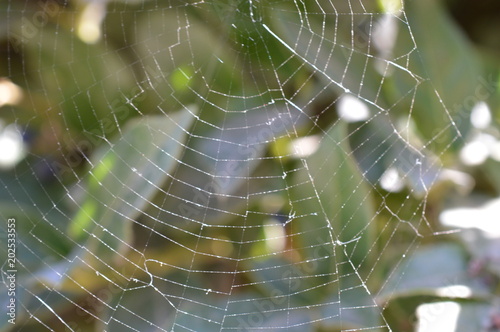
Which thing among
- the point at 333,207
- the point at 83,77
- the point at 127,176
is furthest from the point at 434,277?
the point at 83,77

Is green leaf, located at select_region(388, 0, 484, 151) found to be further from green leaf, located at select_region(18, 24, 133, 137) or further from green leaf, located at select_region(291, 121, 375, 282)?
green leaf, located at select_region(18, 24, 133, 137)

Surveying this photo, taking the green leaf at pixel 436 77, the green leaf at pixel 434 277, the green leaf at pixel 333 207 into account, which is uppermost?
the green leaf at pixel 436 77

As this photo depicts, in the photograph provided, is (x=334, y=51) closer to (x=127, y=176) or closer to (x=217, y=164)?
(x=217, y=164)

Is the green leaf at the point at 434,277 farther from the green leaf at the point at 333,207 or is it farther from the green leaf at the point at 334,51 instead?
the green leaf at the point at 334,51

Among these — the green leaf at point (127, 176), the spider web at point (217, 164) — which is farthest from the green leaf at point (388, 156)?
the green leaf at point (127, 176)

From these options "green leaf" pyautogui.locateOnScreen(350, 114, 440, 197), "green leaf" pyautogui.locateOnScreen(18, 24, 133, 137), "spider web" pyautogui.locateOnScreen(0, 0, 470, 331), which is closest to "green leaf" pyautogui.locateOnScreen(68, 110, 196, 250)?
"spider web" pyautogui.locateOnScreen(0, 0, 470, 331)

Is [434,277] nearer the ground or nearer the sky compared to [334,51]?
A: nearer the ground

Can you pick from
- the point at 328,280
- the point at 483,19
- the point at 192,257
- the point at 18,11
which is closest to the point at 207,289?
the point at 192,257

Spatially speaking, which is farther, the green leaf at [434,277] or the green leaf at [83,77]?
the green leaf at [83,77]

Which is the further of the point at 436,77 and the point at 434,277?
the point at 436,77
